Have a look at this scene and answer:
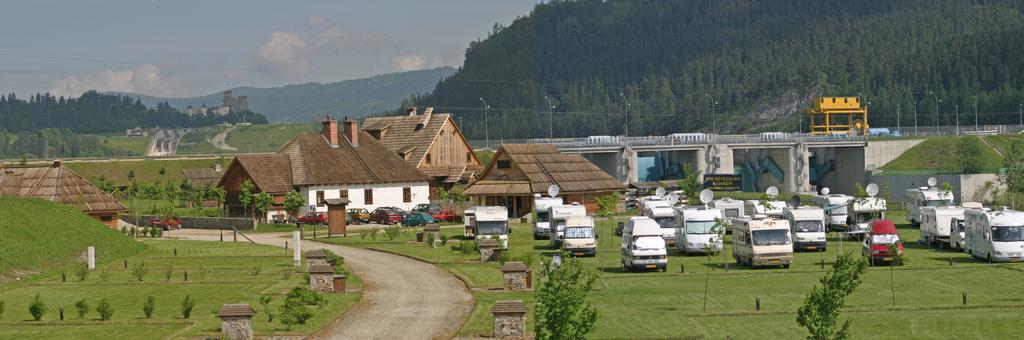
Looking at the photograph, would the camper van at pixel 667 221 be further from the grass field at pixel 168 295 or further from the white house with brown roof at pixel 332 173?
the white house with brown roof at pixel 332 173

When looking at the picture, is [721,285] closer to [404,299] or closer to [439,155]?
[404,299]

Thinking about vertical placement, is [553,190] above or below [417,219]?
above

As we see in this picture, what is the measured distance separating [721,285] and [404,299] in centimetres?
1234

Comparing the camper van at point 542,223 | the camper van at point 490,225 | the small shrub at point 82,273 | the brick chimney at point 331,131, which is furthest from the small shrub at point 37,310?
the brick chimney at point 331,131

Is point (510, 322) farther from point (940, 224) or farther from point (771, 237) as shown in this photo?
point (940, 224)

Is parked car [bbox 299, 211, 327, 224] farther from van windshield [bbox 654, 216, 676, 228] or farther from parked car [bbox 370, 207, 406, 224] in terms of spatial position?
van windshield [bbox 654, 216, 676, 228]

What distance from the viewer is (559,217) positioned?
7125 cm

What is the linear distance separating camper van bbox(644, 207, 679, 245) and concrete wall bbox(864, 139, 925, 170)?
112 meters

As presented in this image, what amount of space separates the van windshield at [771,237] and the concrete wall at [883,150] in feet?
409

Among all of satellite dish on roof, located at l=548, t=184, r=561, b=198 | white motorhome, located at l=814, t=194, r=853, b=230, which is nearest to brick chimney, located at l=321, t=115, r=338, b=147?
satellite dish on roof, located at l=548, t=184, r=561, b=198

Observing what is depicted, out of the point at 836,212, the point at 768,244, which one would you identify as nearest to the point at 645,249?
the point at 768,244

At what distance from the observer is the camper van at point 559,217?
70.7m

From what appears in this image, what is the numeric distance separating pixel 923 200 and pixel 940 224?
14185 millimetres

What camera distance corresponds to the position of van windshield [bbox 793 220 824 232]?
66.6 metres
